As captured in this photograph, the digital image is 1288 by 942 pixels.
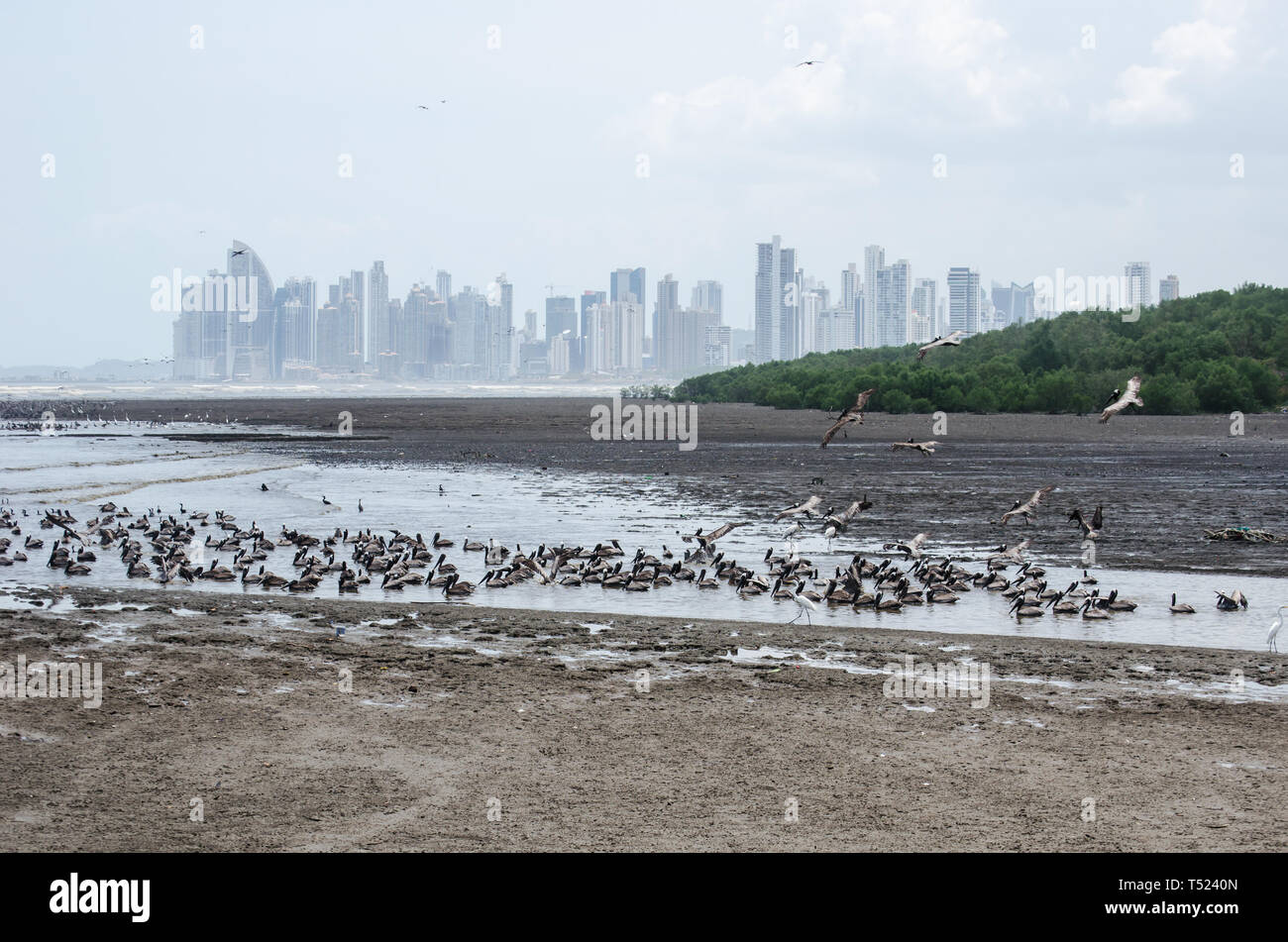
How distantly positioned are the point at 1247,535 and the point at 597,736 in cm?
1944

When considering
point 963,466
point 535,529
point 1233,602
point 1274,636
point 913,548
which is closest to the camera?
point 1274,636

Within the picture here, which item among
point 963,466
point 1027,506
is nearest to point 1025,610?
point 1027,506

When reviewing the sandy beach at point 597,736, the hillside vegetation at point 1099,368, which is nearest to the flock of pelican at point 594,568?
the sandy beach at point 597,736

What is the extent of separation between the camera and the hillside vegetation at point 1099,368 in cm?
8375

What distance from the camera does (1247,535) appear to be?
25.4 m

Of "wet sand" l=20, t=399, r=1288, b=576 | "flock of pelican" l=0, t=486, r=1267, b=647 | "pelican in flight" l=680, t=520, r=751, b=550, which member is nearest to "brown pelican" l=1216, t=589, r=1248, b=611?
"flock of pelican" l=0, t=486, r=1267, b=647

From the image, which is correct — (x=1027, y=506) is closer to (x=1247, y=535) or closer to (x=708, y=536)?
(x=1247, y=535)

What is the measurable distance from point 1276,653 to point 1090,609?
3.15 meters

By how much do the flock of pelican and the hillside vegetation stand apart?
2134 inches

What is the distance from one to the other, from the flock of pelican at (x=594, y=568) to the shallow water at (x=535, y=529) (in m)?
0.23

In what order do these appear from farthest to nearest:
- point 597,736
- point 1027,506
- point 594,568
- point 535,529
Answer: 1. point 535,529
2. point 1027,506
3. point 594,568
4. point 597,736

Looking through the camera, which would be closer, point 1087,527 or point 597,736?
point 597,736

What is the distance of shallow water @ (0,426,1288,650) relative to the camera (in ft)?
58.0
